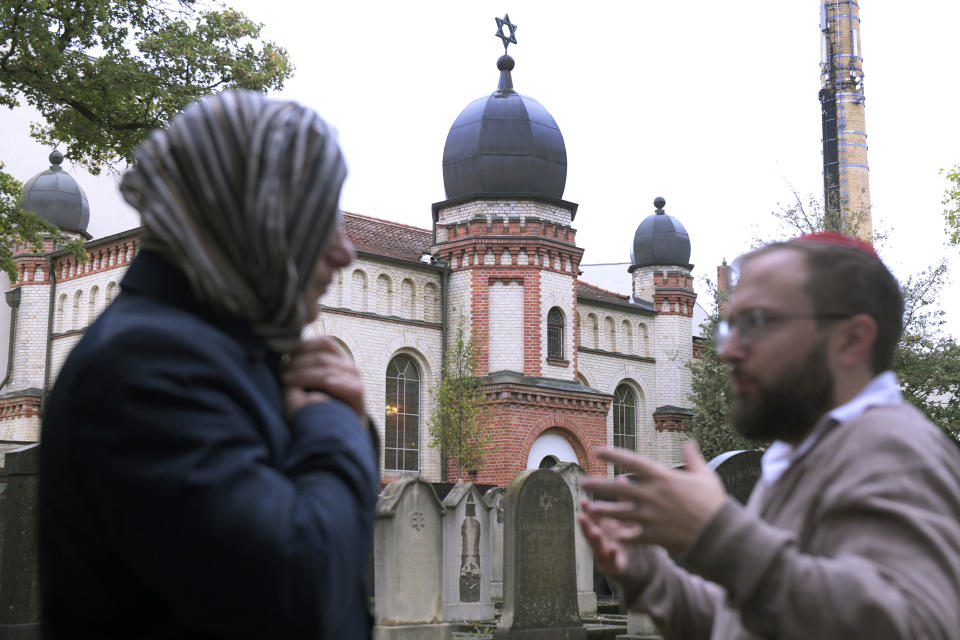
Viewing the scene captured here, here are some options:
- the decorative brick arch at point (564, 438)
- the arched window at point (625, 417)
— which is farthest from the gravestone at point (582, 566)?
the arched window at point (625, 417)

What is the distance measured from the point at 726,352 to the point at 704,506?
43 cm

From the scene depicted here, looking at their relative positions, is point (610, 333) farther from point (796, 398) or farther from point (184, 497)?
point (184, 497)

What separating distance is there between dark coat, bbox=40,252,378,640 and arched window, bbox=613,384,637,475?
117 ft

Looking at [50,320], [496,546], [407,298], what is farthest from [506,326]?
[496,546]

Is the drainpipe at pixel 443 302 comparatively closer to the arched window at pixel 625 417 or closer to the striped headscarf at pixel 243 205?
the arched window at pixel 625 417

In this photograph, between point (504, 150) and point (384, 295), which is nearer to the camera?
point (384, 295)

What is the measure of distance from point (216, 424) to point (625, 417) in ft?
120

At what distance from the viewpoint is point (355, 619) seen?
163cm

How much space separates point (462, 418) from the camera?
99.1 feet

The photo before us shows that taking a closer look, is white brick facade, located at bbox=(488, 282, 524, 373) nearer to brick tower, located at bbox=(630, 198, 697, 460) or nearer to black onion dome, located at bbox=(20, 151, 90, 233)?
brick tower, located at bbox=(630, 198, 697, 460)

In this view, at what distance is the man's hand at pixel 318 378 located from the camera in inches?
65.3

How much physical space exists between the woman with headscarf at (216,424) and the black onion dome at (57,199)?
33.6 meters

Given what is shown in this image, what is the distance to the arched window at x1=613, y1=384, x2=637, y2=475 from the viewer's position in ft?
121

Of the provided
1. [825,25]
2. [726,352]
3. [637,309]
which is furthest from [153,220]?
[825,25]
